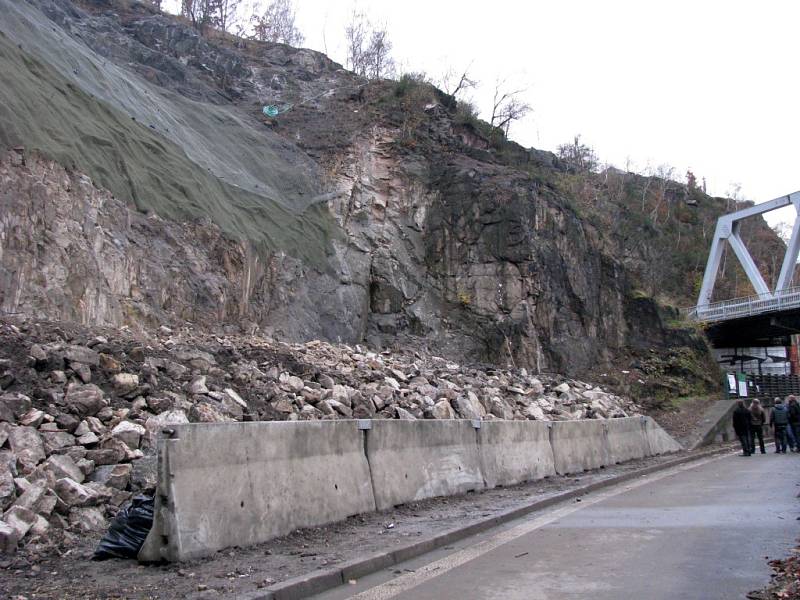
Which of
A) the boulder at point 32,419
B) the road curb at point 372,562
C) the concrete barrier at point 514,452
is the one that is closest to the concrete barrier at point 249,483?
the road curb at point 372,562

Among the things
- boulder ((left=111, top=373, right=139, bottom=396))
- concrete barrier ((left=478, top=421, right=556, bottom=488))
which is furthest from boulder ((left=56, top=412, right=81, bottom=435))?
concrete barrier ((left=478, top=421, right=556, bottom=488))

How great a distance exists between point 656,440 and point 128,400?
47.8ft

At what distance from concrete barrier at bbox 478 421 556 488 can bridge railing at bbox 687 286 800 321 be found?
32.3 m

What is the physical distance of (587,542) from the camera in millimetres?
7211

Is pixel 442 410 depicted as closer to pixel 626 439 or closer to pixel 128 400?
pixel 626 439

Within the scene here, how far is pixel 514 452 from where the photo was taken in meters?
12.2

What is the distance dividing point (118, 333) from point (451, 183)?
742 inches

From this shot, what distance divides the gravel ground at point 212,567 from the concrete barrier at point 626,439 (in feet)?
29.6

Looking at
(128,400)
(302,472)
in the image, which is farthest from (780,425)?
(128,400)

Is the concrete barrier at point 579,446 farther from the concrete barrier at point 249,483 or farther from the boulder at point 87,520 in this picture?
the boulder at point 87,520

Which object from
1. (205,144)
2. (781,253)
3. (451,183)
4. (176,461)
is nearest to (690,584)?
(176,461)

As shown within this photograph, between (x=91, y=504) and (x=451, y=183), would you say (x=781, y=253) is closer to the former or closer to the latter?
(x=451, y=183)

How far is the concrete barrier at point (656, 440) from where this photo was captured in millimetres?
18797

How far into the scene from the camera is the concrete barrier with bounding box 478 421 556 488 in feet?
36.9
